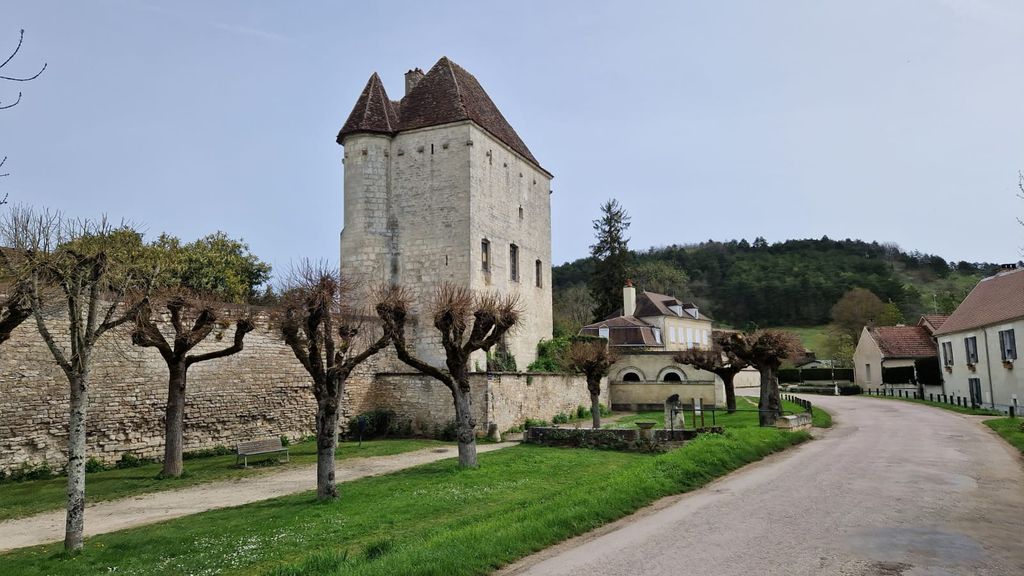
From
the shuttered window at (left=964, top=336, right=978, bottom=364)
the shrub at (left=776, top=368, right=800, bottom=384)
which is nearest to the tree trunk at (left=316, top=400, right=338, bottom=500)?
the shuttered window at (left=964, top=336, right=978, bottom=364)

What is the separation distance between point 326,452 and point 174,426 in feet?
17.6

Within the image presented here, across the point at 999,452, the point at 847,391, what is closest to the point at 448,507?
the point at 999,452

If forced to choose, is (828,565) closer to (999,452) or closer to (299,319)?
(299,319)

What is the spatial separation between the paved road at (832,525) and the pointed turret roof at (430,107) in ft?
60.1

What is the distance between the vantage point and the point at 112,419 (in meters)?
16.5

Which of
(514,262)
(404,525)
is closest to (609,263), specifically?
(514,262)

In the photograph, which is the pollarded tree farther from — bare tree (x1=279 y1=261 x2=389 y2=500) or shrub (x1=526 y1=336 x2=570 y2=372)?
bare tree (x1=279 y1=261 x2=389 y2=500)

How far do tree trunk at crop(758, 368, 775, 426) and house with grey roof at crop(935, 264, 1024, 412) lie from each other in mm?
12157

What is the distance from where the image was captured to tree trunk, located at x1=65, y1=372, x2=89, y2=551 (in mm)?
8891

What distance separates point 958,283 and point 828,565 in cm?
10778

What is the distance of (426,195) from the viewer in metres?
26.2

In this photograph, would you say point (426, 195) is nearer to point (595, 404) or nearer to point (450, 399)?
point (450, 399)

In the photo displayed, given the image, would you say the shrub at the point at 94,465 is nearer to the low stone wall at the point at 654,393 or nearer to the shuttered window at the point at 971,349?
the low stone wall at the point at 654,393

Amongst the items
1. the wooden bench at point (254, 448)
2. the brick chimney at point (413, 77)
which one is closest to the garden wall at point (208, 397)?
the wooden bench at point (254, 448)
